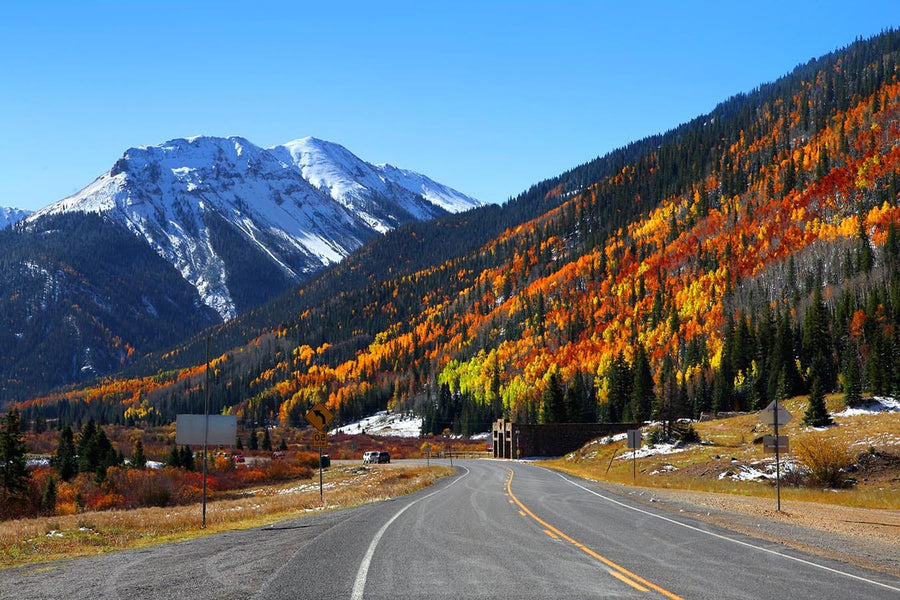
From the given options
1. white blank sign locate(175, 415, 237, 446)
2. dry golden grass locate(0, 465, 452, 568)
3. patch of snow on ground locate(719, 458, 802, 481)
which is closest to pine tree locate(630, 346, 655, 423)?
patch of snow on ground locate(719, 458, 802, 481)

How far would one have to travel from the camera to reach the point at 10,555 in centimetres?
1980

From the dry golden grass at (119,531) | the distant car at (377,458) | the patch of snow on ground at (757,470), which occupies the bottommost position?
the distant car at (377,458)

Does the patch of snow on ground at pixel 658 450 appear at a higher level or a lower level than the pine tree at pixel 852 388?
lower

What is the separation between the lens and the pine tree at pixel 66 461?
75500 millimetres

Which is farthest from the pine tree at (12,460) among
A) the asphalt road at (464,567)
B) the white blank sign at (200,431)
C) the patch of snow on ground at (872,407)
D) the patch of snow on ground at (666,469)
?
the patch of snow on ground at (872,407)

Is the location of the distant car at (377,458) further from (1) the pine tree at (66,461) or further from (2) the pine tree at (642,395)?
(2) the pine tree at (642,395)

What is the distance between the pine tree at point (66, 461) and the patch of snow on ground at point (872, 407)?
77924mm

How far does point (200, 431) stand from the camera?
30.5 meters

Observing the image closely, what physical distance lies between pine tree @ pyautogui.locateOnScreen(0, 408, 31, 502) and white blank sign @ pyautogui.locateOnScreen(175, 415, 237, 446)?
3492 centimetres

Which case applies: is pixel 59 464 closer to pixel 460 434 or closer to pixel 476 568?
pixel 476 568


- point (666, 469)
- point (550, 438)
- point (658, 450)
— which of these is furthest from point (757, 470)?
point (550, 438)

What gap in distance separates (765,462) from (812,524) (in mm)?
30594

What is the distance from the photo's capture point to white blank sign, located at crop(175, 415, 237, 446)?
30.2 metres

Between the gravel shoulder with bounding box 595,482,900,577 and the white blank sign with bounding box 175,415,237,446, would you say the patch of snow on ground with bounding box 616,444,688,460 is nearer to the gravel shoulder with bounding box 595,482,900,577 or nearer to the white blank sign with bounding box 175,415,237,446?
the gravel shoulder with bounding box 595,482,900,577
